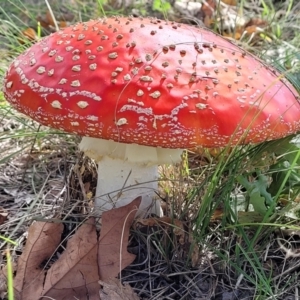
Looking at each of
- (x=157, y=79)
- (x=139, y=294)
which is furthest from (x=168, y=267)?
(x=157, y=79)

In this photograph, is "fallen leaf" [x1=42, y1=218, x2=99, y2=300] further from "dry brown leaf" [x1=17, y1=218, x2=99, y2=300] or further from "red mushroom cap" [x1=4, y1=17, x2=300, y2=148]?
"red mushroom cap" [x1=4, y1=17, x2=300, y2=148]

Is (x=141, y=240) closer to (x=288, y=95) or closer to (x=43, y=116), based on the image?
(x=43, y=116)

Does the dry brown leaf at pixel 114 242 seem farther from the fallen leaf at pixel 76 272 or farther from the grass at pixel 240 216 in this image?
the grass at pixel 240 216

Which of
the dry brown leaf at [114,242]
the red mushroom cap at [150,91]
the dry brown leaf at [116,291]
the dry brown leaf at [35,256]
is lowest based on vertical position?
the dry brown leaf at [35,256]

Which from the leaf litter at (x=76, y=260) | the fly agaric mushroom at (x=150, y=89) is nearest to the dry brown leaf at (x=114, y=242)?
the leaf litter at (x=76, y=260)

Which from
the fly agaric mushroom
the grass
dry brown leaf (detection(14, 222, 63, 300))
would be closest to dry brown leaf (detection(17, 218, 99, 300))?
dry brown leaf (detection(14, 222, 63, 300))

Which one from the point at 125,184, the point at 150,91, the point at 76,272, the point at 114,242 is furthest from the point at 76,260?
the point at 150,91

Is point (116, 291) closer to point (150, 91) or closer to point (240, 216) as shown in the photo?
point (240, 216)
